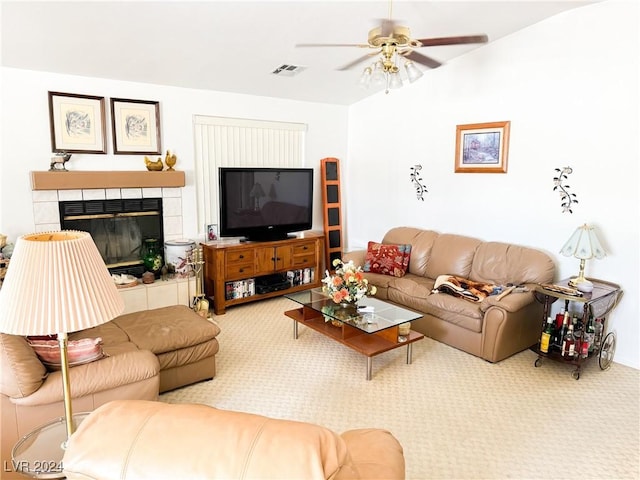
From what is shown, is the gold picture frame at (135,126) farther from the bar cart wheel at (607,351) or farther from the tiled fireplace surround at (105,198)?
the bar cart wheel at (607,351)

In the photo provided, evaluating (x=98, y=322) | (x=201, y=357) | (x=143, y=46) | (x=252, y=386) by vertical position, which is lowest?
(x=252, y=386)

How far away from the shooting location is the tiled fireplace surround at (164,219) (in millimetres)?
3857

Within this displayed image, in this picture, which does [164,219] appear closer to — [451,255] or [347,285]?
[347,285]

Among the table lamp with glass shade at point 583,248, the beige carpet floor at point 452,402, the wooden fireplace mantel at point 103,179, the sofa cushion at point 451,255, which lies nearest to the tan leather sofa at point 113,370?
the beige carpet floor at point 452,402

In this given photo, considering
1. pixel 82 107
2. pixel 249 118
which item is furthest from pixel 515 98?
pixel 82 107

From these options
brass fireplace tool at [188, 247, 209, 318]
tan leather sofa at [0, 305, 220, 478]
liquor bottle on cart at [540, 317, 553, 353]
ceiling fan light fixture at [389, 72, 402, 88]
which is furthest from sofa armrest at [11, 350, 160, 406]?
liquor bottle on cart at [540, 317, 553, 353]

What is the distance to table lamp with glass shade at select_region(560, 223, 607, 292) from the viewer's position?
337cm

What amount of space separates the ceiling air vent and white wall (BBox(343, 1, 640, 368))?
141 centimetres

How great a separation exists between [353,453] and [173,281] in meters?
3.42

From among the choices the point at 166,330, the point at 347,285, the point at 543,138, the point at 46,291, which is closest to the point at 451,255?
the point at 543,138

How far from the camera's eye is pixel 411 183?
5195mm

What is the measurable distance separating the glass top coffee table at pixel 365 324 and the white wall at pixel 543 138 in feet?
5.41

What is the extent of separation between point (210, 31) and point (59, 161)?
1766 millimetres

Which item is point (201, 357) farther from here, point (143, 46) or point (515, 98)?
point (515, 98)
